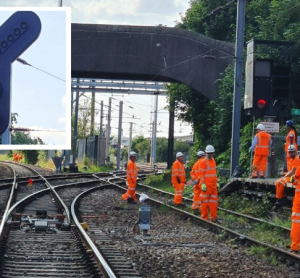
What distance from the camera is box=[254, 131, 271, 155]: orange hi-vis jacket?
21727mm

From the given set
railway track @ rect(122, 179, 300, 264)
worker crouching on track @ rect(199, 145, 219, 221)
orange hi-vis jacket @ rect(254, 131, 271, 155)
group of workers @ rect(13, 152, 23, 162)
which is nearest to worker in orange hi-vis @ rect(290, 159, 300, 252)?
railway track @ rect(122, 179, 300, 264)

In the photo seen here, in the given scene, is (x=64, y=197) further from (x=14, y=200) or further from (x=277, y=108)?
(x=277, y=108)

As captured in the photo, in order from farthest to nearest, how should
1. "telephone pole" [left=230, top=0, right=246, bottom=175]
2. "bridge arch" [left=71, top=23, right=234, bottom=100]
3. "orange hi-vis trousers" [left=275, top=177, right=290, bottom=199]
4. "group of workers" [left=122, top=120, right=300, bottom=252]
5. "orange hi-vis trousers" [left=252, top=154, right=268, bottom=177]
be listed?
"bridge arch" [left=71, top=23, right=234, bottom=100] → "telephone pole" [left=230, top=0, right=246, bottom=175] → "orange hi-vis trousers" [left=252, top=154, right=268, bottom=177] → "orange hi-vis trousers" [left=275, top=177, right=290, bottom=199] → "group of workers" [left=122, top=120, right=300, bottom=252]

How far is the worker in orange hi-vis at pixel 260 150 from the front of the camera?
21.8 meters

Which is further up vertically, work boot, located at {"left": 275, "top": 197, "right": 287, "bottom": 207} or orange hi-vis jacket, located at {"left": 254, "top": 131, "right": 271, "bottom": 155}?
orange hi-vis jacket, located at {"left": 254, "top": 131, "right": 271, "bottom": 155}

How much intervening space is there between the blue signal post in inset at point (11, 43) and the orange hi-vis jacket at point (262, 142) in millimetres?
9914

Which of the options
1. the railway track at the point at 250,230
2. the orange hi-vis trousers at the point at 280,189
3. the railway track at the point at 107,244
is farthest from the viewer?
the orange hi-vis trousers at the point at 280,189

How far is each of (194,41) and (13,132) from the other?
1955 cm

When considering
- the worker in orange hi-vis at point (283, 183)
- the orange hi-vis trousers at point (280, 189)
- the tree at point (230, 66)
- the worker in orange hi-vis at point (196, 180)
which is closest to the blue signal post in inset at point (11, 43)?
the worker in orange hi-vis at point (283, 183)

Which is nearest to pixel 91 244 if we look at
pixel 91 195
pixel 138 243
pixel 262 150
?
pixel 138 243

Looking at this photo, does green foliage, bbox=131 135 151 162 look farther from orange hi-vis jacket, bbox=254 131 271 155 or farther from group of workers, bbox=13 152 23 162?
orange hi-vis jacket, bbox=254 131 271 155

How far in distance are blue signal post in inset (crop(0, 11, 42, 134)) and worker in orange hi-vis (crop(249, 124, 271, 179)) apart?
9966 millimetres

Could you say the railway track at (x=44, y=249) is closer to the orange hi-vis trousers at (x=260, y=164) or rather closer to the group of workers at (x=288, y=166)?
the group of workers at (x=288, y=166)

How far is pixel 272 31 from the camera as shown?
33.0 m
